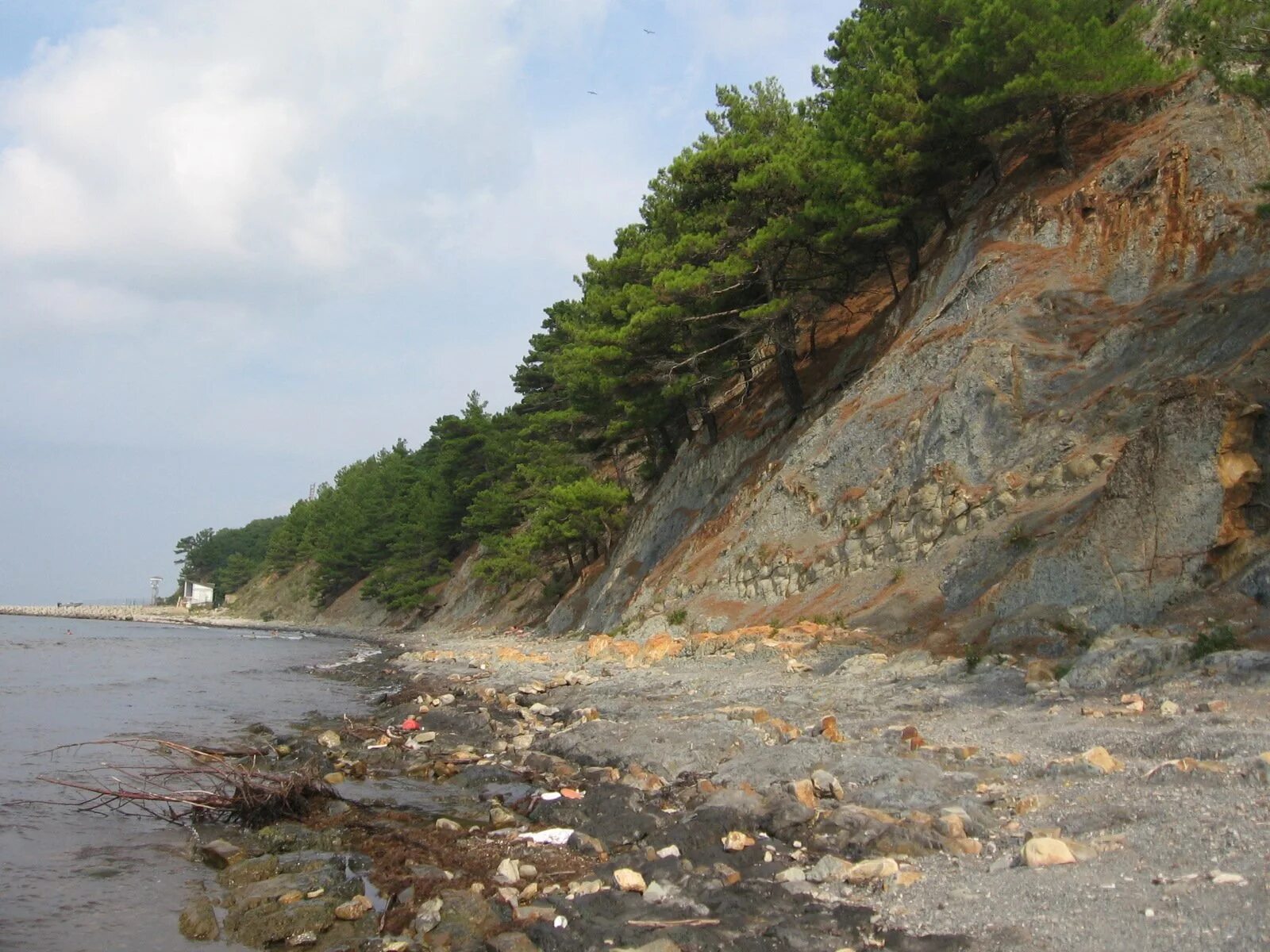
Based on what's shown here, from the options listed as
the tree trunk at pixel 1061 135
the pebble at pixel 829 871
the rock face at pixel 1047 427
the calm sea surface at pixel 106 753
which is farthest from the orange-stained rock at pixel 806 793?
the tree trunk at pixel 1061 135

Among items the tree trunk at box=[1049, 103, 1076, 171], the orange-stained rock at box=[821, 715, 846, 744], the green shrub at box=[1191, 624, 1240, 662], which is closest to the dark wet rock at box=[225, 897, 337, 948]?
the orange-stained rock at box=[821, 715, 846, 744]

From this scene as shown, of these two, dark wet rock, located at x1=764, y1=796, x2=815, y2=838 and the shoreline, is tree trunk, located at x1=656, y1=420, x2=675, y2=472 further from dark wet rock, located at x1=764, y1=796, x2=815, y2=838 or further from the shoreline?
dark wet rock, located at x1=764, y1=796, x2=815, y2=838

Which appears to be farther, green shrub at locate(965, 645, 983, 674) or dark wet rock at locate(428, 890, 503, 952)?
green shrub at locate(965, 645, 983, 674)

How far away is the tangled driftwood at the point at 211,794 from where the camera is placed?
10219 millimetres

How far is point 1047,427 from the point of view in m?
19.0

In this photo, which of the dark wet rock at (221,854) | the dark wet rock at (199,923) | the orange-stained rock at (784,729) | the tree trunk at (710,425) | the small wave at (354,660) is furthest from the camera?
the small wave at (354,660)

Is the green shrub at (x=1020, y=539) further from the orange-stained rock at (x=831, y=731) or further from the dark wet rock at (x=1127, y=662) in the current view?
the orange-stained rock at (x=831, y=731)

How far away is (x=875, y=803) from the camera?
8109 mm

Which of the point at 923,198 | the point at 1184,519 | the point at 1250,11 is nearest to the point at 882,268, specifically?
the point at 923,198

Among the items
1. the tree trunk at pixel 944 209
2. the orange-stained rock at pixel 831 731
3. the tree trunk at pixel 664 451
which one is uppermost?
the tree trunk at pixel 944 209

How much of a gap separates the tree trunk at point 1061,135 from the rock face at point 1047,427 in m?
0.43

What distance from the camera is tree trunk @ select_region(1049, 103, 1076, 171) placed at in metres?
23.9

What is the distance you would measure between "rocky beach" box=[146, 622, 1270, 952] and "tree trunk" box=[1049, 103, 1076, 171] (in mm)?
15884

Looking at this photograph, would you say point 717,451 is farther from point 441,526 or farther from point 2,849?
point 441,526
